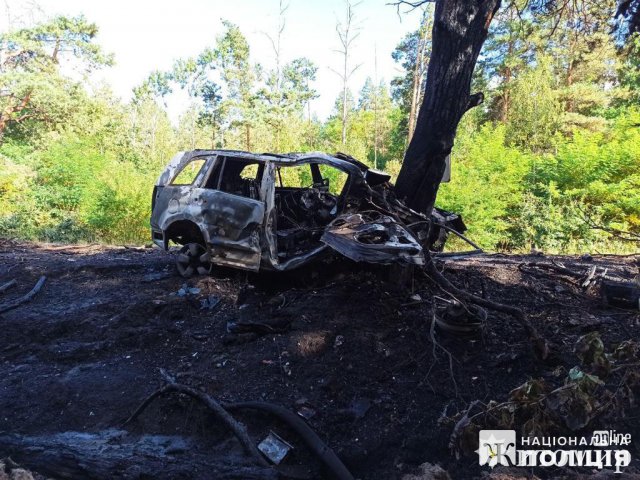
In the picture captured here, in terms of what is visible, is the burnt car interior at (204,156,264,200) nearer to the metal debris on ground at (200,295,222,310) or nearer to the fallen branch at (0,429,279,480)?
the metal debris on ground at (200,295,222,310)

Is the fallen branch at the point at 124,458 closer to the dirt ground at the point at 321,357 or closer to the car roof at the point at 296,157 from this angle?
the dirt ground at the point at 321,357

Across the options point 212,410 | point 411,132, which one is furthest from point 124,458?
point 411,132

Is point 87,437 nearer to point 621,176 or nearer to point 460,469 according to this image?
point 460,469

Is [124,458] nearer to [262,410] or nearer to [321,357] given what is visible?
[262,410]

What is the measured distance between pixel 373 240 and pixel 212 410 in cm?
212

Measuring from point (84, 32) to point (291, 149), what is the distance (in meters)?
17.6

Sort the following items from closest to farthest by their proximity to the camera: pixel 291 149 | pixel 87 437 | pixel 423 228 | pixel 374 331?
pixel 87 437 → pixel 374 331 → pixel 423 228 → pixel 291 149

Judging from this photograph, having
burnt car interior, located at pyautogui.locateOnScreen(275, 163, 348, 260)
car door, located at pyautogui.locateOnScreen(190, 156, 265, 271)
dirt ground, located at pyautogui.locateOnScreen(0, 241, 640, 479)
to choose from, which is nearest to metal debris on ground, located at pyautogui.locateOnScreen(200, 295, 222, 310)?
dirt ground, located at pyautogui.locateOnScreen(0, 241, 640, 479)

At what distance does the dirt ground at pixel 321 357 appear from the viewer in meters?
3.19

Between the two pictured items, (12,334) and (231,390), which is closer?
(231,390)

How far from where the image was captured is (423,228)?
5.16 m

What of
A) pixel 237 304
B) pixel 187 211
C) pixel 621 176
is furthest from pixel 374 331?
pixel 621 176

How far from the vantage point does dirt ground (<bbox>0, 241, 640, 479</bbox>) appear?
319 cm

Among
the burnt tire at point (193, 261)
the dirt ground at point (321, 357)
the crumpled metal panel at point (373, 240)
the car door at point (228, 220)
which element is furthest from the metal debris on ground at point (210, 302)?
the crumpled metal panel at point (373, 240)
